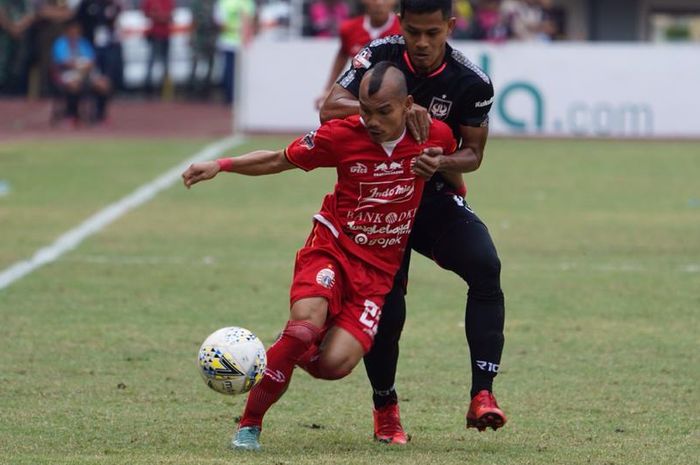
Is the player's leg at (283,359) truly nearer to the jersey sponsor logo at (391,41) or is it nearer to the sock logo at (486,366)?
the sock logo at (486,366)

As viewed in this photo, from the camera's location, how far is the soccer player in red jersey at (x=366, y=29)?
1291 cm

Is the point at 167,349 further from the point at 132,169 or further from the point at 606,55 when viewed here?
the point at 606,55

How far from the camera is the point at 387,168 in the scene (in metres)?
6.27

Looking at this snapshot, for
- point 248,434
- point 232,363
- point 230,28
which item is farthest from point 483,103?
point 230,28

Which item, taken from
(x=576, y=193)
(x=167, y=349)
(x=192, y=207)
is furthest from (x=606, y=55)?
(x=167, y=349)

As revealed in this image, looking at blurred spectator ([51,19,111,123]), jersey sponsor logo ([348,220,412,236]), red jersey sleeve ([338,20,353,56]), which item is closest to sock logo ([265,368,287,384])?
jersey sponsor logo ([348,220,412,236])

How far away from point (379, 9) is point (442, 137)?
21.8 feet

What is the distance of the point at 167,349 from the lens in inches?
346

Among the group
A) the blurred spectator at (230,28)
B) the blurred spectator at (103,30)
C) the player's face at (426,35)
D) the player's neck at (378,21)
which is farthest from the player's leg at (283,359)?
the blurred spectator at (230,28)

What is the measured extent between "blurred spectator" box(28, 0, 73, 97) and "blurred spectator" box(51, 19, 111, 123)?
9.12 ft

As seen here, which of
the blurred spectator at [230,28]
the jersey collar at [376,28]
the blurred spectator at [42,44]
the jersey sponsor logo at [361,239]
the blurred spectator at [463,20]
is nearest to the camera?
the jersey sponsor logo at [361,239]

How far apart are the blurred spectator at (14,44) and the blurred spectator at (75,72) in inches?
134

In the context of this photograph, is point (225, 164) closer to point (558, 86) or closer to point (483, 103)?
point (483, 103)

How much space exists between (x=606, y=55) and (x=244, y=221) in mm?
10192
